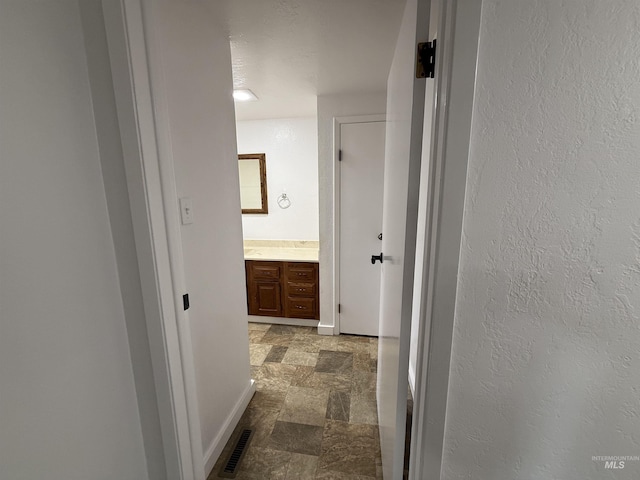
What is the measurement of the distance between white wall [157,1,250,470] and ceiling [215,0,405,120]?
0.60 ft

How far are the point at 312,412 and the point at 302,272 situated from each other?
1258 mm

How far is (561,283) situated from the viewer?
0.64 metres

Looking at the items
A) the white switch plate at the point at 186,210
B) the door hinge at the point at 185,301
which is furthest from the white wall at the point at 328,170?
the door hinge at the point at 185,301

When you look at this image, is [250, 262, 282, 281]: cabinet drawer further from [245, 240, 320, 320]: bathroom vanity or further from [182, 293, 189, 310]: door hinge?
[182, 293, 189, 310]: door hinge

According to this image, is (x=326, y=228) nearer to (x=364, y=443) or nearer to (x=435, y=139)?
(x=364, y=443)

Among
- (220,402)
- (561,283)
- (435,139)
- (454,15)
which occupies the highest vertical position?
(454,15)

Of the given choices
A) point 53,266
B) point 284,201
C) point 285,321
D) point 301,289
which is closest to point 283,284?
point 301,289

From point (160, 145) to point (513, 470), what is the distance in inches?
56.8

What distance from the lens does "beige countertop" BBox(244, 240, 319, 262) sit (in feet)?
9.16

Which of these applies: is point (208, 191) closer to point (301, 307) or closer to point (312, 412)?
point (312, 412)

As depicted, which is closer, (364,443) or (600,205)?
(600,205)

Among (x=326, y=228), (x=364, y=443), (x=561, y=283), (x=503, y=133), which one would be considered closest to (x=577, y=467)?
(x=561, y=283)

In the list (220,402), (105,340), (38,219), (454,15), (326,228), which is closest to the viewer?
(454,15)

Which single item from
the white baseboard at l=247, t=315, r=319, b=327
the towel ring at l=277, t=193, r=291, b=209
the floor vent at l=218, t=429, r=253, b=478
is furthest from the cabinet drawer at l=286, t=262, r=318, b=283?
the floor vent at l=218, t=429, r=253, b=478
